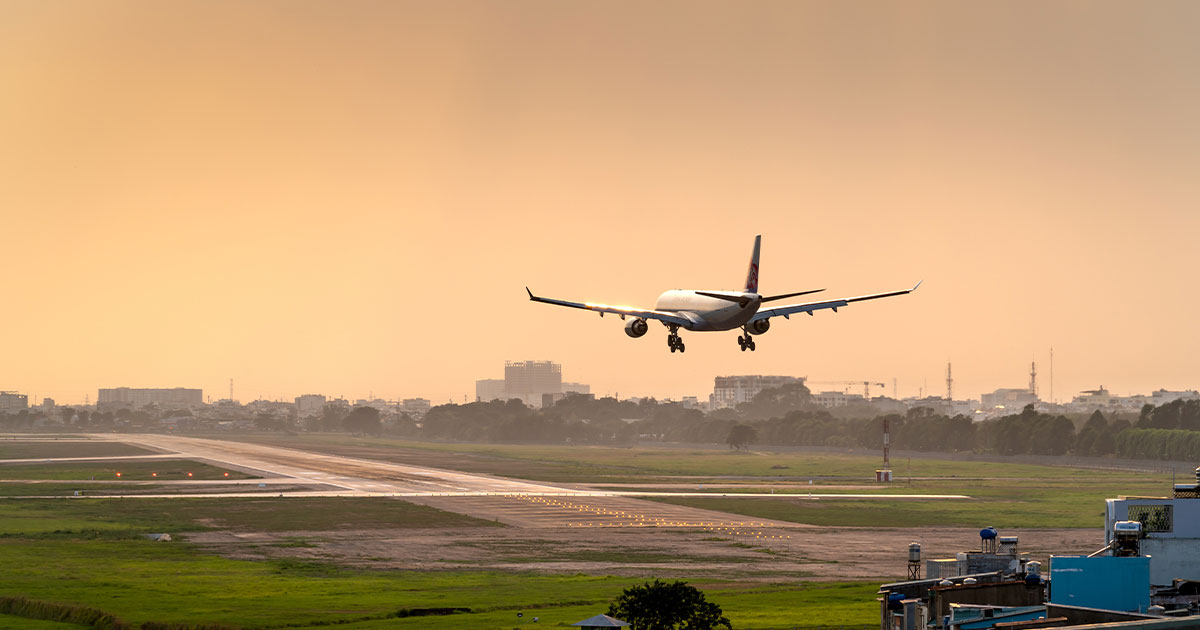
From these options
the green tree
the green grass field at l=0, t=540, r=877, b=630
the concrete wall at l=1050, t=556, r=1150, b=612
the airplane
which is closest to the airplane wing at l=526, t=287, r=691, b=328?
the airplane

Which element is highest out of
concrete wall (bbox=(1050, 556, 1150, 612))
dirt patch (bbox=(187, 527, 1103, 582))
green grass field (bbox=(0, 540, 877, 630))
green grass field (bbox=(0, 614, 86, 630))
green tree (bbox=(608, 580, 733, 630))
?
concrete wall (bbox=(1050, 556, 1150, 612))

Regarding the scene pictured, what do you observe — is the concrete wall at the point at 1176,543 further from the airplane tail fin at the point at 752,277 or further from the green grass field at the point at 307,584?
the airplane tail fin at the point at 752,277

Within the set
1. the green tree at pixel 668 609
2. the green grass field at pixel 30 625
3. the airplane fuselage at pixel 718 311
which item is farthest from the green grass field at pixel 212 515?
the green tree at pixel 668 609

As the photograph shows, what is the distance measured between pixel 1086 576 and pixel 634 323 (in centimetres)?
6228

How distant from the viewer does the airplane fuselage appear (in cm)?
10150

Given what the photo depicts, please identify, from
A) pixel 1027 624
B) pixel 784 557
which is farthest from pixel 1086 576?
pixel 784 557

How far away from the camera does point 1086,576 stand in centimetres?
4659

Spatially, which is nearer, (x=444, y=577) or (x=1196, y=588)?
(x=1196, y=588)

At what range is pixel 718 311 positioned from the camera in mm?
103250

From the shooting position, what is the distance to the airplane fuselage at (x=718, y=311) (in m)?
102

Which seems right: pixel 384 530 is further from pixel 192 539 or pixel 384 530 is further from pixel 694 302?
pixel 694 302

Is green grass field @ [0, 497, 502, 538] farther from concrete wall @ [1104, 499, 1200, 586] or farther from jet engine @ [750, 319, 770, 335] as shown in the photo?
concrete wall @ [1104, 499, 1200, 586]

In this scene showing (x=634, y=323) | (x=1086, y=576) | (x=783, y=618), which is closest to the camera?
(x=1086, y=576)

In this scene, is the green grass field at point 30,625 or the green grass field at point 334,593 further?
the green grass field at point 30,625
